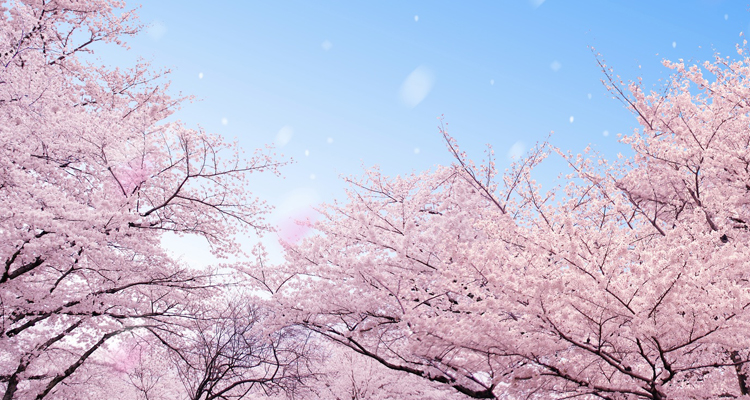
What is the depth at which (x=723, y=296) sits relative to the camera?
360 cm

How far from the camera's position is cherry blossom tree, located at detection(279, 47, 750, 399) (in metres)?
3.66

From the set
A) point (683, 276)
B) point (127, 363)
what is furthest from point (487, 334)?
point (127, 363)

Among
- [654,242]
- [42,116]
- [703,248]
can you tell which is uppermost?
[42,116]

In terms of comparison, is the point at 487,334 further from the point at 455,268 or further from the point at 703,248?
the point at 703,248

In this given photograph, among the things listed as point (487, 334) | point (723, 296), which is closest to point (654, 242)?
point (723, 296)

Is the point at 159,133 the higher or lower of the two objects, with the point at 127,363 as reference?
higher

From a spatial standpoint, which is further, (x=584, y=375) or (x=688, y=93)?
(x=688, y=93)

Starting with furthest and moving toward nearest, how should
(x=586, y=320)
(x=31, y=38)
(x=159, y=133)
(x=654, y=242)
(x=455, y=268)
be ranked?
(x=159, y=133), (x=31, y=38), (x=654, y=242), (x=455, y=268), (x=586, y=320)

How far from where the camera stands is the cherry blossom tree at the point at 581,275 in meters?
3.66

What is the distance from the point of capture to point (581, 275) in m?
3.79

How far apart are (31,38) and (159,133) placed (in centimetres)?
275

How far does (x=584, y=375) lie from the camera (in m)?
4.52

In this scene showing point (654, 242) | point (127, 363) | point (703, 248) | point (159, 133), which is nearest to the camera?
point (703, 248)

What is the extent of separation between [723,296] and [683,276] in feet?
1.84
